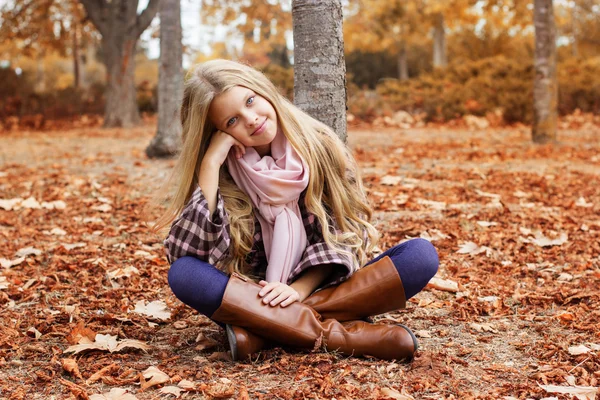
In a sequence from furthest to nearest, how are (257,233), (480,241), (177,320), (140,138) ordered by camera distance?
(140,138) < (480,241) < (177,320) < (257,233)

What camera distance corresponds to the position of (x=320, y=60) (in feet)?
10.2

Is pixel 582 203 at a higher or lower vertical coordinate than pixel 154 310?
higher

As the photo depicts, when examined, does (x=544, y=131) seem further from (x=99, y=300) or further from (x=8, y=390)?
(x=8, y=390)

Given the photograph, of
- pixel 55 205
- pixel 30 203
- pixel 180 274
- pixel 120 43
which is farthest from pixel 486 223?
pixel 120 43

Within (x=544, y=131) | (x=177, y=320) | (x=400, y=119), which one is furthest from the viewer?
(x=400, y=119)

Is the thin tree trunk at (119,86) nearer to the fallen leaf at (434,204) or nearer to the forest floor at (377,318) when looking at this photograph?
the forest floor at (377,318)

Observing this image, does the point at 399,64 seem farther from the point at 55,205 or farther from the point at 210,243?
the point at 210,243

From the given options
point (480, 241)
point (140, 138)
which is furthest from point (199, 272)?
point (140, 138)

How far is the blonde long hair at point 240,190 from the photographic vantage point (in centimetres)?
241

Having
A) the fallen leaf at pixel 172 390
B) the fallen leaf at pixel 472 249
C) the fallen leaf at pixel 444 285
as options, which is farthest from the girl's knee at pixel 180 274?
the fallen leaf at pixel 472 249

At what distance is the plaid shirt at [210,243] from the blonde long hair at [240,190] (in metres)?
0.05

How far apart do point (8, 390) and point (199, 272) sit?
2.30 feet

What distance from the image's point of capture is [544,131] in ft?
26.5

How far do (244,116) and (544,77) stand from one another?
21.2ft
